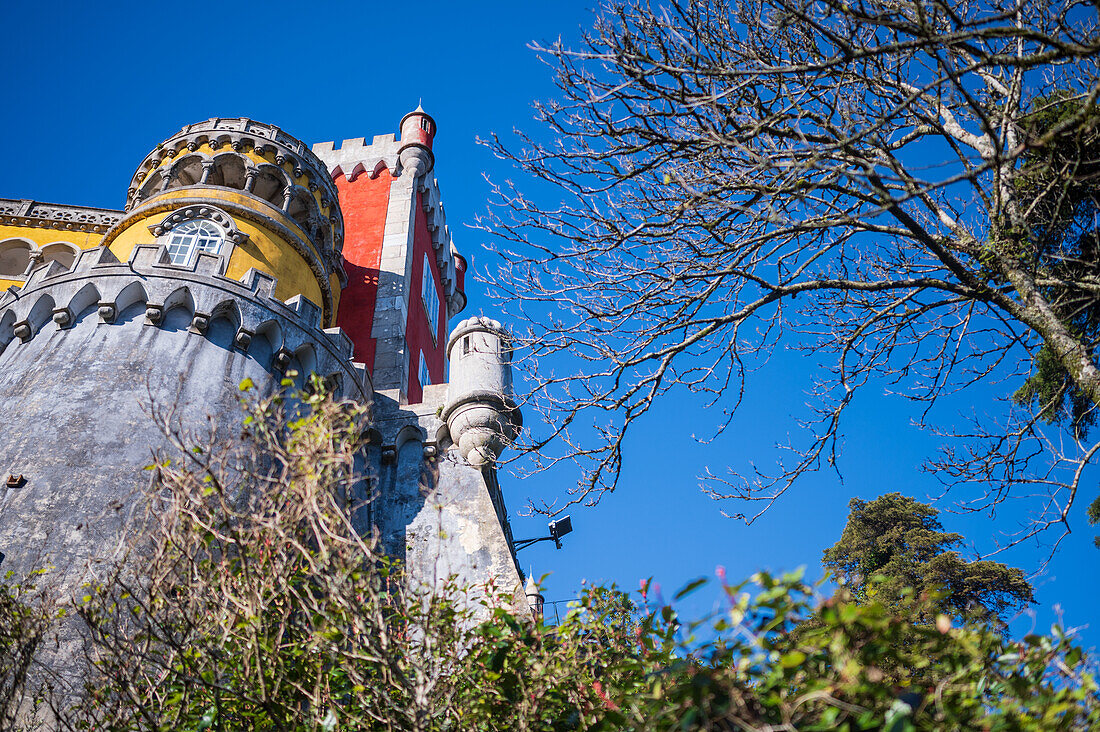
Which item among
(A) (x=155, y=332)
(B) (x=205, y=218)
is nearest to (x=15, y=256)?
(B) (x=205, y=218)

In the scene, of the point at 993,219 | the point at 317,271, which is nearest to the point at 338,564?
the point at 993,219

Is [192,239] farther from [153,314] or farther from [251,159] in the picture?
[153,314]

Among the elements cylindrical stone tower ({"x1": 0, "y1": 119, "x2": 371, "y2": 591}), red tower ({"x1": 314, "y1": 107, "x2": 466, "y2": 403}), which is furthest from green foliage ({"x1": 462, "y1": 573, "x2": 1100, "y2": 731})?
red tower ({"x1": 314, "y1": 107, "x2": 466, "y2": 403})

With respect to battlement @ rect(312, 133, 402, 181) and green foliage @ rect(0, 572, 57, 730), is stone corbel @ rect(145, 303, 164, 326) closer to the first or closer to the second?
green foliage @ rect(0, 572, 57, 730)

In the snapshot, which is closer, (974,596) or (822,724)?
(822,724)

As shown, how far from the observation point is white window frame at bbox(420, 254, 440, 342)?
24.5 m

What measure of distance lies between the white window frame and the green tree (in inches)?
533

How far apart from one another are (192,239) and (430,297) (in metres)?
11.5

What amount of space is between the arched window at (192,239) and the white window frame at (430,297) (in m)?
9.16

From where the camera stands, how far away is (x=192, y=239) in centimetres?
1477

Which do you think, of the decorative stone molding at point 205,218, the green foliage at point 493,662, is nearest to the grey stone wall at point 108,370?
the decorative stone molding at point 205,218

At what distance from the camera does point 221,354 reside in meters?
12.4

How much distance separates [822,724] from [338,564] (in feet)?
10.7

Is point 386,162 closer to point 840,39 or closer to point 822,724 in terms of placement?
point 840,39
